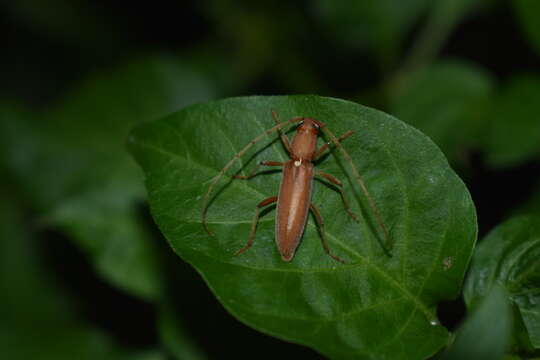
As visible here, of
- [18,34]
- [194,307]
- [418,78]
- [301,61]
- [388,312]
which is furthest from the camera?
[18,34]

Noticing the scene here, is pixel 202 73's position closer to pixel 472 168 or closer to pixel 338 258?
pixel 472 168

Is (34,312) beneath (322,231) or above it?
beneath

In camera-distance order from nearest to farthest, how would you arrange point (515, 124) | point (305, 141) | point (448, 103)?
point (305, 141) → point (515, 124) → point (448, 103)

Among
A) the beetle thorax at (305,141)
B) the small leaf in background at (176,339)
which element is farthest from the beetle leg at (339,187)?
the small leaf in background at (176,339)

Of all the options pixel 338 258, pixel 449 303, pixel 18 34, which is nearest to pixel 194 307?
pixel 338 258

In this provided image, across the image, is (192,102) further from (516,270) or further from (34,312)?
(516,270)

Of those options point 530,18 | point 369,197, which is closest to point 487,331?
point 369,197

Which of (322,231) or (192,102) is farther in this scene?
(192,102)
